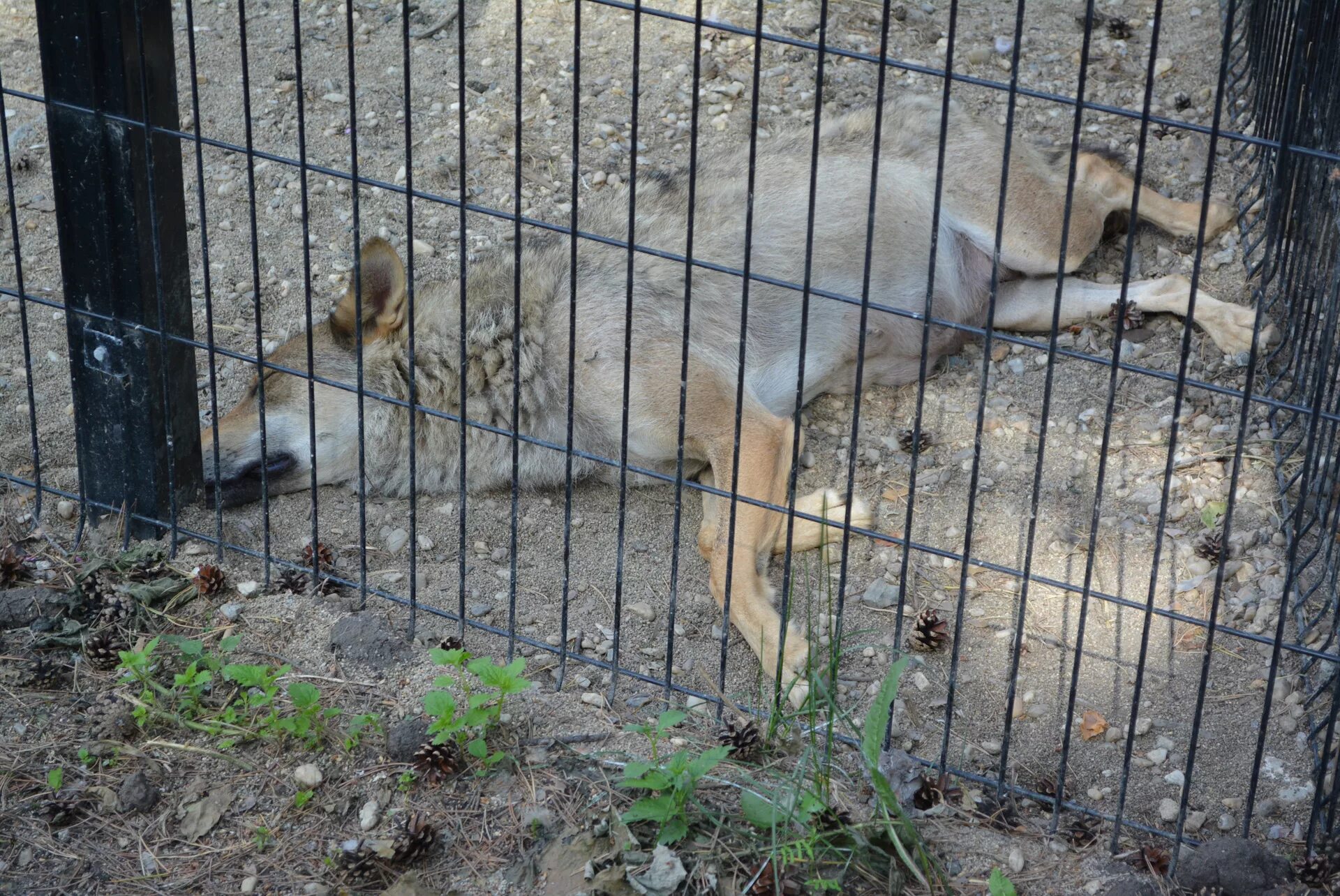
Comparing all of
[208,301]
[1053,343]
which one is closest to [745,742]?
[1053,343]

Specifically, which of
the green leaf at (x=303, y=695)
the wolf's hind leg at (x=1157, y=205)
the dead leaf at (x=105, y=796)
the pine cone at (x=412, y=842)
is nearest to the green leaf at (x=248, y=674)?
the green leaf at (x=303, y=695)

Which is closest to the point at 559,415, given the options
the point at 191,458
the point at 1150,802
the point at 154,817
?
the point at 191,458

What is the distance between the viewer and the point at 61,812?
338 centimetres

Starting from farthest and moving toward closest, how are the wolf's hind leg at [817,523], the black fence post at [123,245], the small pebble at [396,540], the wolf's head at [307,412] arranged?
the wolf's head at [307,412] < the wolf's hind leg at [817,523] < the small pebble at [396,540] < the black fence post at [123,245]

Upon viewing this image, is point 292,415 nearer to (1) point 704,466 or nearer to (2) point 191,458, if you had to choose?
(2) point 191,458

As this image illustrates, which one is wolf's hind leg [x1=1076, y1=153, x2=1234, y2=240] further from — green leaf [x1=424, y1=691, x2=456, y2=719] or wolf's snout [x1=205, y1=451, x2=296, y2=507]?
green leaf [x1=424, y1=691, x2=456, y2=719]

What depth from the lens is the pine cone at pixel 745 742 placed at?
136 inches

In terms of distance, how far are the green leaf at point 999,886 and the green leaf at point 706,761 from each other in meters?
0.64

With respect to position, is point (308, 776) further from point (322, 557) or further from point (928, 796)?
point (928, 796)

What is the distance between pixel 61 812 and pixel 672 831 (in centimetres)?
152

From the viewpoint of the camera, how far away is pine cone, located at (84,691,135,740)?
363cm

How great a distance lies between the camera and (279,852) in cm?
330

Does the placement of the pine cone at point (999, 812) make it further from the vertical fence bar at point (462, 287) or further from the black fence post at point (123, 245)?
the black fence post at point (123, 245)

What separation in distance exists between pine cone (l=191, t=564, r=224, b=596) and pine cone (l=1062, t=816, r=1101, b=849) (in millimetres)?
2499
